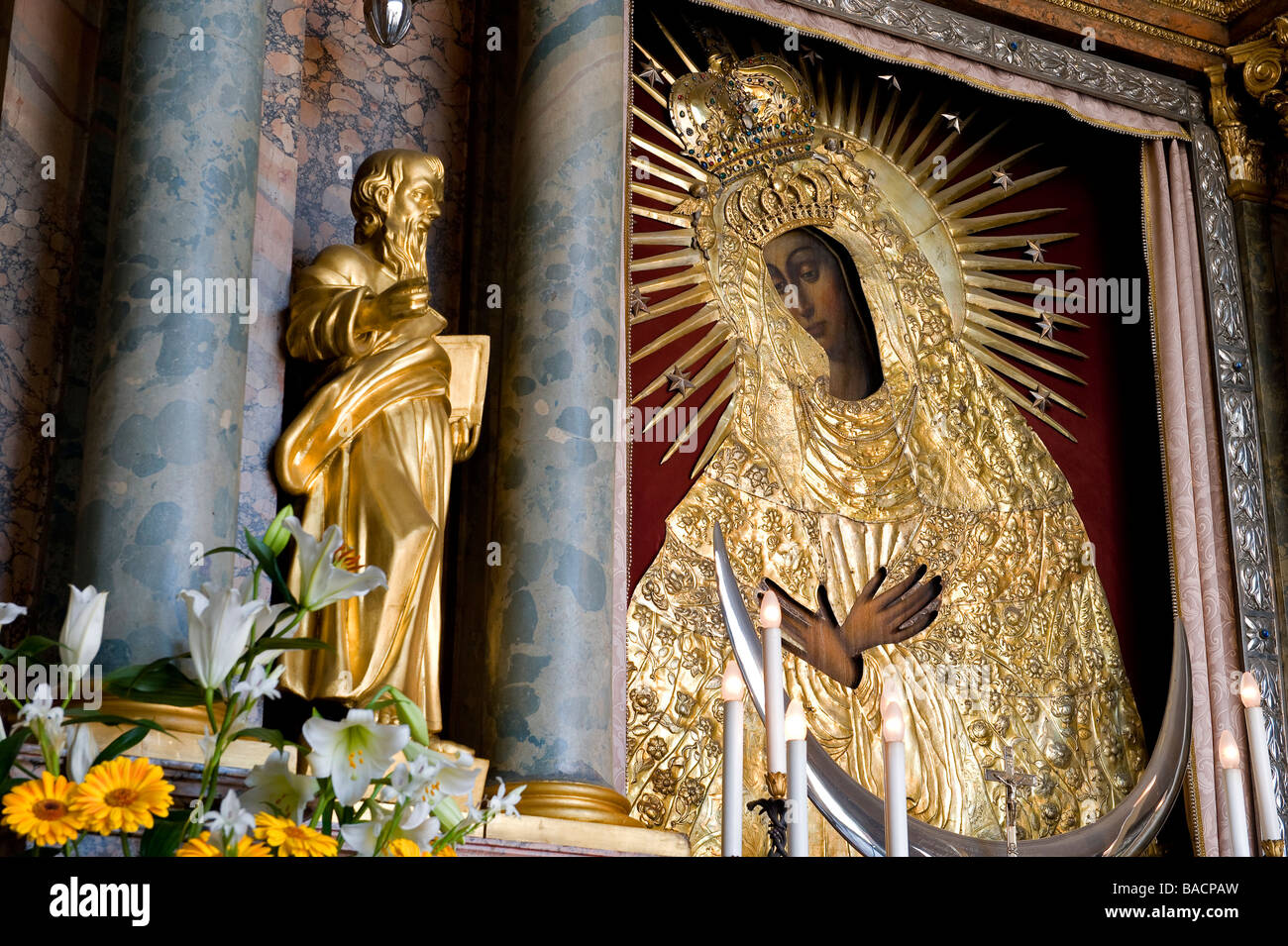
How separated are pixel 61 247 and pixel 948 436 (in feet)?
9.78

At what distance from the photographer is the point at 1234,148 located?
5555 millimetres

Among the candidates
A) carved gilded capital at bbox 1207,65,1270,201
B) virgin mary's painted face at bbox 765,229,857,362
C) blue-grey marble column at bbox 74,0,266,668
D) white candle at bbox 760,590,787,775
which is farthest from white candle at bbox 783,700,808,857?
carved gilded capital at bbox 1207,65,1270,201

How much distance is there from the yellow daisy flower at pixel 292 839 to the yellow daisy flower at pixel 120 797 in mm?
86

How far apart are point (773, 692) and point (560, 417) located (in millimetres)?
1610

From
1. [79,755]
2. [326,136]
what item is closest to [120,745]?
[79,755]

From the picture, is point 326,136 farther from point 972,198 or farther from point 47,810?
point 47,810

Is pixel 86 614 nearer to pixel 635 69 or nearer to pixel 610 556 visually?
pixel 610 556

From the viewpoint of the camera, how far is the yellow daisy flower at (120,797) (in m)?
1.22

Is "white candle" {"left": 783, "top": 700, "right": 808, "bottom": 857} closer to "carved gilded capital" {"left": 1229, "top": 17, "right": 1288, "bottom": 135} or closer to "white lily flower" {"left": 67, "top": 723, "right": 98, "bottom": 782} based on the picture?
"white lily flower" {"left": 67, "top": 723, "right": 98, "bottom": 782}

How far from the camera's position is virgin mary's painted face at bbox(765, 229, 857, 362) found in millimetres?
4992

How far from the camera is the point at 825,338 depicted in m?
5.02

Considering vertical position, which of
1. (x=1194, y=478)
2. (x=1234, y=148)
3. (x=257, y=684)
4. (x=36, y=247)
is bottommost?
(x=257, y=684)

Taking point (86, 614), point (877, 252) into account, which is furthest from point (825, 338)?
point (86, 614)
